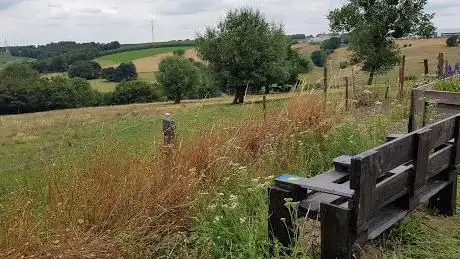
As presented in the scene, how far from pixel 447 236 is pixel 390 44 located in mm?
29735

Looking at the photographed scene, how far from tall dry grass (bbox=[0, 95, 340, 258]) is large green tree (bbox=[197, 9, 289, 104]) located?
32859 millimetres

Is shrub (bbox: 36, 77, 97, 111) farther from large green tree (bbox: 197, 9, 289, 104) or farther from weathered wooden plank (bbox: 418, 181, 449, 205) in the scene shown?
weathered wooden plank (bbox: 418, 181, 449, 205)

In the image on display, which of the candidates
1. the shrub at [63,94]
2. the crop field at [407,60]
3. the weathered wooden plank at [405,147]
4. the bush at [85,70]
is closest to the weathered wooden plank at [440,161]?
the weathered wooden plank at [405,147]

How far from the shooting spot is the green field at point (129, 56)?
94.1m

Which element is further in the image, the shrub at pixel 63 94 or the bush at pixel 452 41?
the shrub at pixel 63 94

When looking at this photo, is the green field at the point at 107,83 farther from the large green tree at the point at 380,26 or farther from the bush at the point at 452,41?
the large green tree at the point at 380,26

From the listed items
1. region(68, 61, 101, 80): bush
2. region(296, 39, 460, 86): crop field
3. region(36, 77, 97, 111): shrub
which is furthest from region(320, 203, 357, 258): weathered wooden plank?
region(68, 61, 101, 80): bush

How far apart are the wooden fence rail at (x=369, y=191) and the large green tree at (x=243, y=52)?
3350 cm

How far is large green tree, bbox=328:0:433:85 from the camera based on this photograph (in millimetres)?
29828

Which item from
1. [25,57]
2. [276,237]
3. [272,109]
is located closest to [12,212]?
[276,237]

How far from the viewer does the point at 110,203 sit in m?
3.75

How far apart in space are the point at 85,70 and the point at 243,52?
2214 inches

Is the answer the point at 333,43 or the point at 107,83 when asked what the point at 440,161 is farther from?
the point at 107,83

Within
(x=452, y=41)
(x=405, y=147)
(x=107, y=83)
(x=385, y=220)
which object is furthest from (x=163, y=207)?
(x=107, y=83)
